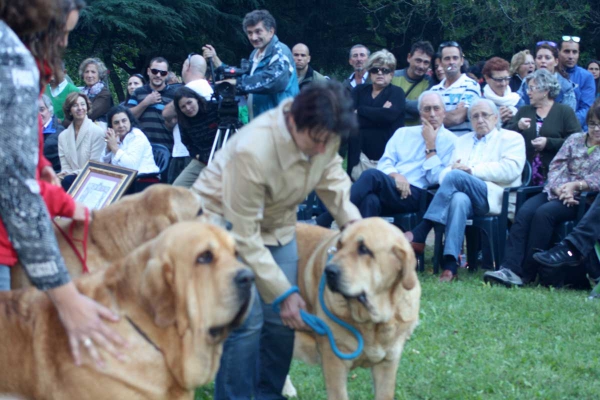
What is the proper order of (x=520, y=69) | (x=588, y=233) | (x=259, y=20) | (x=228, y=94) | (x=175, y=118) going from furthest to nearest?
(x=520, y=69)
(x=175, y=118)
(x=228, y=94)
(x=259, y=20)
(x=588, y=233)

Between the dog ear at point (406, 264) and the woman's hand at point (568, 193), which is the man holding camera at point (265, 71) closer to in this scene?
the woman's hand at point (568, 193)

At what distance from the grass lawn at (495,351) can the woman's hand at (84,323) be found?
228 cm

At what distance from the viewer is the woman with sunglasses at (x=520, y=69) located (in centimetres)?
1055

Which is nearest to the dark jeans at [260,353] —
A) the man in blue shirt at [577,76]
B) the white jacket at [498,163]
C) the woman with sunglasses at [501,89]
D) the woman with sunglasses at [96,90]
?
the white jacket at [498,163]

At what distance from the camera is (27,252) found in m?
2.52

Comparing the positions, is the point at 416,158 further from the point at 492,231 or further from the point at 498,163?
the point at 492,231

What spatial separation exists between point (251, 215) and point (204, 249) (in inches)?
38.1

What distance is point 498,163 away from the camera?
319 inches

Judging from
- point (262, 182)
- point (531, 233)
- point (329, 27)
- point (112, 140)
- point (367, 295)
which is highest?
point (262, 182)

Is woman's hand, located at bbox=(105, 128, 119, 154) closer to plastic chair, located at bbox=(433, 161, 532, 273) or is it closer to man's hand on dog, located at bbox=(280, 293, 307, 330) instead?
plastic chair, located at bbox=(433, 161, 532, 273)

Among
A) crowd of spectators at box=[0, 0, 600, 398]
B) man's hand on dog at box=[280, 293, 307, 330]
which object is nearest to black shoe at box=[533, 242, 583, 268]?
crowd of spectators at box=[0, 0, 600, 398]

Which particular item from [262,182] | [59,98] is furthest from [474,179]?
[59,98]

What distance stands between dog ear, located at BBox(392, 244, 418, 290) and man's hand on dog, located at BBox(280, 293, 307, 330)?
0.57 meters

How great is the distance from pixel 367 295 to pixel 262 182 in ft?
2.74
